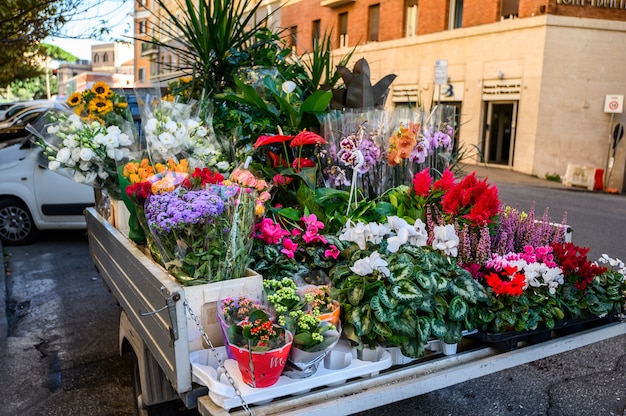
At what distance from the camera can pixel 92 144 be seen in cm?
355

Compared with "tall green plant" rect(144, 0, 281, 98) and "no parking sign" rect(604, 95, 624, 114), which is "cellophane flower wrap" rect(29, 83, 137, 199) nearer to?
"tall green plant" rect(144, 0, 281, 98)

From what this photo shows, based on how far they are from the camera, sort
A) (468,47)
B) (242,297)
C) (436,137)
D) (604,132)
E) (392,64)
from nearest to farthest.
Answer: (242,297) < (436,137) < (604,132) < (468,47) < (392,64)

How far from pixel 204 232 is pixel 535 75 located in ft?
54.5

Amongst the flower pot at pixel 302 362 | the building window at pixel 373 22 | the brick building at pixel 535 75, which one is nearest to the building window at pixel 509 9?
the brick building at pixel 535 75

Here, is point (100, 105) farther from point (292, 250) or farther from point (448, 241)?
point (448, 241)

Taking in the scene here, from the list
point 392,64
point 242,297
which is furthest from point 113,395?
point 392,64

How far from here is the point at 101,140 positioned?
3.55 metres

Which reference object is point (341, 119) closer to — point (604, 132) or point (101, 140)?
point (101, 140)

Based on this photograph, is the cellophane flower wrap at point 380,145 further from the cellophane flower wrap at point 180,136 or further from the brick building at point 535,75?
the brick building at point 535,75

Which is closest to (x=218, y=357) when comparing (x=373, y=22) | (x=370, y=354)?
(x=370, y=354)

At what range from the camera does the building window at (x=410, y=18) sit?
21.3 m

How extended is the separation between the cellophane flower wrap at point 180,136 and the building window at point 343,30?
2235 centimetres

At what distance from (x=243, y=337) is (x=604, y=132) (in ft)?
58.2

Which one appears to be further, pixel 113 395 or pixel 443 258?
pixel 113 395
